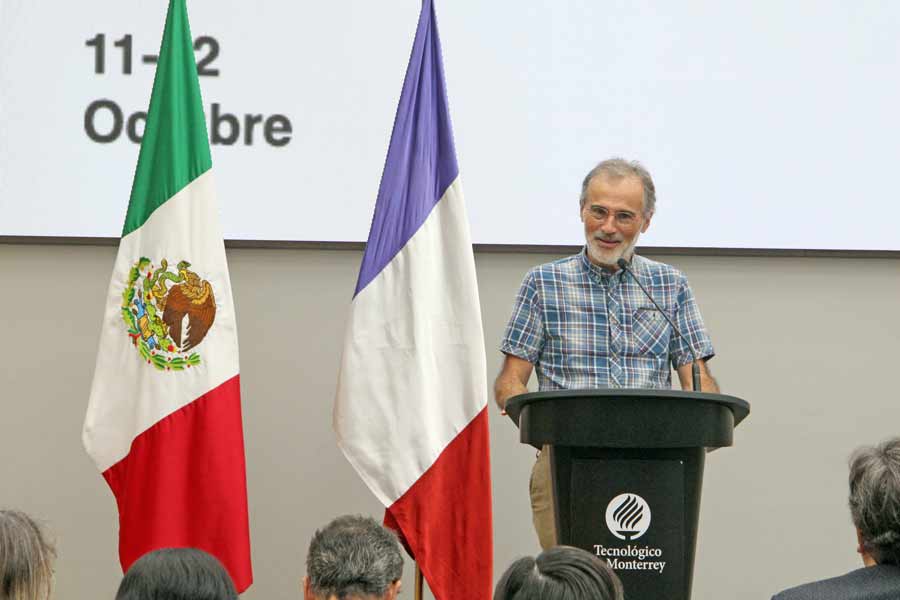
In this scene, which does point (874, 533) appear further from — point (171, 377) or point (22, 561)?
point (171, 377)

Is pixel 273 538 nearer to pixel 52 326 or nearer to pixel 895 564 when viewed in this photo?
pixel 52 326

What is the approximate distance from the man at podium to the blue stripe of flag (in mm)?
388

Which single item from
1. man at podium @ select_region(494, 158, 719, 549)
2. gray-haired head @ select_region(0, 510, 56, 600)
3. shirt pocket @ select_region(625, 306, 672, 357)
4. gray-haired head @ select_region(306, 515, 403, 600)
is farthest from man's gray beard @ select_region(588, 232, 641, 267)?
gray-haired head @ select_region(0, 510, 56, 600)

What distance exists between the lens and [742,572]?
4309 millimetres

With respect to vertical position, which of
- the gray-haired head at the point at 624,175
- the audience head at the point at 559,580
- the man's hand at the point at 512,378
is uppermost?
the gray-haired head at the point at 624,175

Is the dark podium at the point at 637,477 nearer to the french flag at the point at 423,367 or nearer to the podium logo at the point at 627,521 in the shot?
the podium logo at the point at 627,521

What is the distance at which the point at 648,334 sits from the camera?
3.53 m

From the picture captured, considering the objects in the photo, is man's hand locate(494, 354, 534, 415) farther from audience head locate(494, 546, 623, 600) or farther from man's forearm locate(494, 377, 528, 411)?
audience head locate(494, 546, 623, 600)

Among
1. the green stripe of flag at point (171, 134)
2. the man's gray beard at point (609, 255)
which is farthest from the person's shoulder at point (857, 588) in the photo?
the green stripe of flag at point (171, 134)

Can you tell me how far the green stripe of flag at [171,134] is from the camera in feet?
12.0

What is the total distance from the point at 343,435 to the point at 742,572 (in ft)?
5.13

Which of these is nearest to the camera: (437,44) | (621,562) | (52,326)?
(621,562)

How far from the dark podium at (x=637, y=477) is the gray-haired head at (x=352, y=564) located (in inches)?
16.6

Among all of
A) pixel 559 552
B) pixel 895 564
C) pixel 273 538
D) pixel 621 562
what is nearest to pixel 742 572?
pixel 273 538
